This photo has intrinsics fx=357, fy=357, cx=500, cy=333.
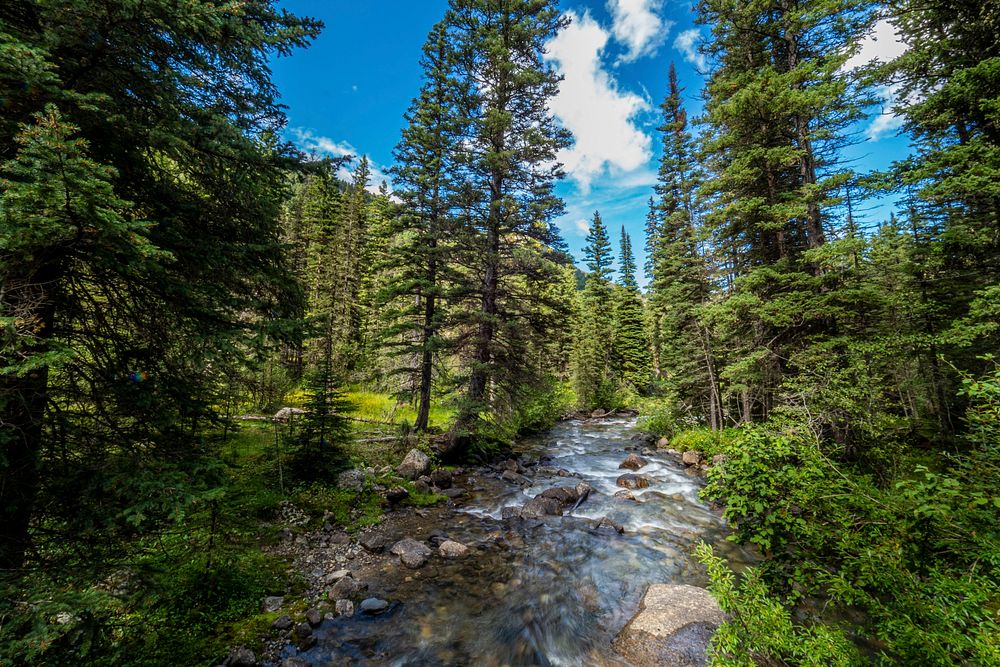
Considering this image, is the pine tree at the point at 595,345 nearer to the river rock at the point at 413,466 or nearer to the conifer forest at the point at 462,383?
the conifer forest at the point at 462,383

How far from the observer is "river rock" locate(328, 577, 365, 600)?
22.4 ft

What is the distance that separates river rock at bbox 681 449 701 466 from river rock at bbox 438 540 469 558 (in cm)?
1166

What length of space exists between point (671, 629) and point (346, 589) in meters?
5.96

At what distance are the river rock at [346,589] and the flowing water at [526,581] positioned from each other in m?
0.30

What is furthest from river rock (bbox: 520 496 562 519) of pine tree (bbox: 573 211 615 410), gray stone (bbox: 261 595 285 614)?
pine tree (bbox: 573 211 615 410)

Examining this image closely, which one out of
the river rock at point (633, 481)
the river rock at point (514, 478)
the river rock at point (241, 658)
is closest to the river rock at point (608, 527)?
the river rock at point (633, 481)

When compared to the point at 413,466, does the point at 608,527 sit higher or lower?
lower

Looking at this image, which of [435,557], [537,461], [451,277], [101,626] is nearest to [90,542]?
[101,626]

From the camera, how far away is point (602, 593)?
759 centimetres

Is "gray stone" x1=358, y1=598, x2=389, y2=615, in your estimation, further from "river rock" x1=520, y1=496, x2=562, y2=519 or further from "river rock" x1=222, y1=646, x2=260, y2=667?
"river rock" x1=520, y1=496, x2=562, y2=519

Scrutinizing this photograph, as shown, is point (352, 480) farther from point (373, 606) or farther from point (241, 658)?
point (241, 658)

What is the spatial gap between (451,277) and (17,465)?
1298 cm

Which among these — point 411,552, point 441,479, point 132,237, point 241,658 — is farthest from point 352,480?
point 132,237

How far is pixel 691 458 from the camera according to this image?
1609 cm
